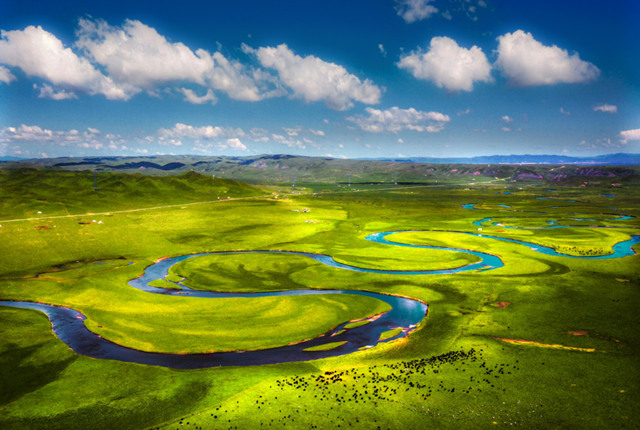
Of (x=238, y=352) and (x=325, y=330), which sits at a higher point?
(x=325, y=330)

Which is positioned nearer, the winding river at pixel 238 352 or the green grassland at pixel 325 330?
the green grassland at pixel 325 330

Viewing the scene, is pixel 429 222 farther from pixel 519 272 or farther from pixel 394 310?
pixel 394 310

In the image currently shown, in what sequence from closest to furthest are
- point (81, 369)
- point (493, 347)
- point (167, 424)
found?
point (167, 424) < point (81, 369) < point (493, 347)

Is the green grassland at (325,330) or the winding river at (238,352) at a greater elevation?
the green grassland at (325,330)

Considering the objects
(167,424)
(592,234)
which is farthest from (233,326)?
(592,234)

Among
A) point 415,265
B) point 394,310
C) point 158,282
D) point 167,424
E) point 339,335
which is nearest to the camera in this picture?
point 167,424

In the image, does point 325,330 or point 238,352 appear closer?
point 238,352

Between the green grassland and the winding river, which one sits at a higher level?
the green grassland

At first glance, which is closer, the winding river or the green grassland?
the green grassland
